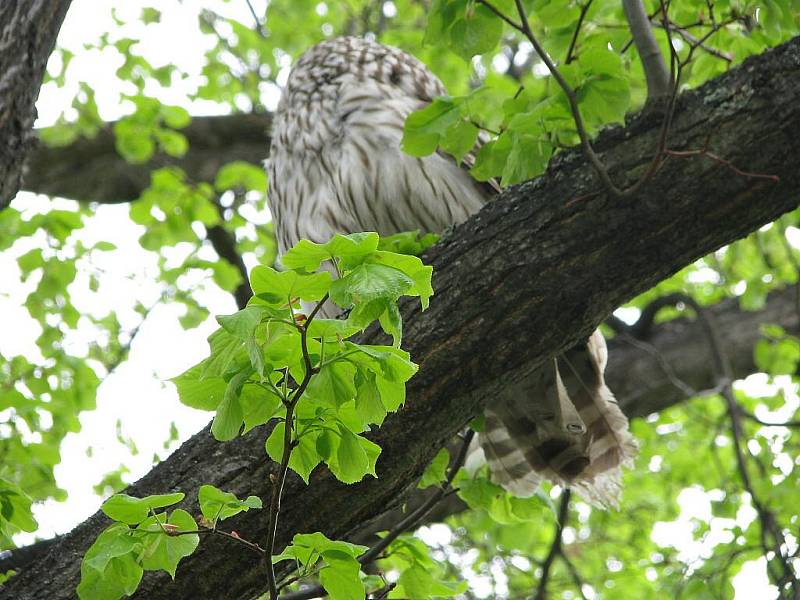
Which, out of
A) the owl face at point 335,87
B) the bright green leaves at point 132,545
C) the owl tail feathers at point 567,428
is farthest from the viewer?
the owl face at point 335,87

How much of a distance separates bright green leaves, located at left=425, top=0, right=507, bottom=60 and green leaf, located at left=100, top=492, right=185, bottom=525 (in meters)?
1.52

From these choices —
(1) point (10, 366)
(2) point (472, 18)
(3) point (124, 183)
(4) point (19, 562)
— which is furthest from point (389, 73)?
(3) point (124, 183)

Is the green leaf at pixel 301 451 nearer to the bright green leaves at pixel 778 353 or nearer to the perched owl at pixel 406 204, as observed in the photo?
the perched owl at pixel 406 204

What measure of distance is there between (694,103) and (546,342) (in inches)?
30.3

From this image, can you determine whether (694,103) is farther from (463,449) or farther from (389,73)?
(389,73)

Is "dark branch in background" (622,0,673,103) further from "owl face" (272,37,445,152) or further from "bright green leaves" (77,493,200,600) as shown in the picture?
"bright green leaves" (77,493,200,600)

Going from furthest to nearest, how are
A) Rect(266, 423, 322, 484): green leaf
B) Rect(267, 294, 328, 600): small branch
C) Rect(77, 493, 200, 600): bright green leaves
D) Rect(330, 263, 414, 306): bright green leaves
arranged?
Rect(266, 423, 322, 484): green leaf < Rect(77, 493, 200, 600): bright green leaves < Rect(267, 294, 328, 600): small branch < Rect(330, 263, 414, 306): bright green leaves

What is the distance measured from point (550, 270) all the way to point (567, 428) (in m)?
1.21

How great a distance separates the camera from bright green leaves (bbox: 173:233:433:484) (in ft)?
5.57

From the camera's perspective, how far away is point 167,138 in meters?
5.77

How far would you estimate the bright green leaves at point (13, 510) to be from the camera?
8.31 ft

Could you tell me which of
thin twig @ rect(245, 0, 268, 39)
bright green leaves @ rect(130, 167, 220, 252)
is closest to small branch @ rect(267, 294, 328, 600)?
bright green leaves @ rect(130, 167, 220, 252)

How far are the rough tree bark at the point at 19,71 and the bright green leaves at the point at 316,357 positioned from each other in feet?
4.38

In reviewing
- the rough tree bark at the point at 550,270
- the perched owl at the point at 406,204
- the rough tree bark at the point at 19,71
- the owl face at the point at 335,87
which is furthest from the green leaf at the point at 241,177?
the rough tree bark at the point at 550,270
